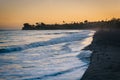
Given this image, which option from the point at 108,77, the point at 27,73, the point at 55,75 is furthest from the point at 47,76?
the point at 108,77

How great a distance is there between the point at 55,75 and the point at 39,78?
2.97 ft

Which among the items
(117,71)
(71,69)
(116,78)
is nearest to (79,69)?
(71,69)

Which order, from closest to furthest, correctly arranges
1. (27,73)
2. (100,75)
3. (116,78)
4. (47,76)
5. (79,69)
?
1. (116,78)
2. (100,75)
3. (47,76)
4. (27,73)
5. (79,69)

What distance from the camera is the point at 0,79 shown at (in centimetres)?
1041

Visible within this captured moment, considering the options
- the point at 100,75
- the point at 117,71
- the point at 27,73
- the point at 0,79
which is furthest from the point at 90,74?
the point at 0,79

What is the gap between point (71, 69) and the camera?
Answer: 12477 mm

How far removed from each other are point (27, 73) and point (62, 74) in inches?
69.5

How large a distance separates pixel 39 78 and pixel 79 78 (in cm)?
176

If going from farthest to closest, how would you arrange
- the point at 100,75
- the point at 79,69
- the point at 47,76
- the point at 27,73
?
the point at 79,69 < the point at 27,73 < the point at 47,76 < the point at 100,75

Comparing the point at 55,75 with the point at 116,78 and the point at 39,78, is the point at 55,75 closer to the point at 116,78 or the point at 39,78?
the point at 39,78

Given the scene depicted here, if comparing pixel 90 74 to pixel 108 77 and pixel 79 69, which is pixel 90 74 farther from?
pixel 79 69

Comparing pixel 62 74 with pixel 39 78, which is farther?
pixel 62 74

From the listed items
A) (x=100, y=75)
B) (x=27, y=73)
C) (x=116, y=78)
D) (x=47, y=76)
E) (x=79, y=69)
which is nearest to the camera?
(x=116, y=78)

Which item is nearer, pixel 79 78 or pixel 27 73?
pixel 79 78
